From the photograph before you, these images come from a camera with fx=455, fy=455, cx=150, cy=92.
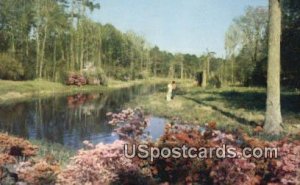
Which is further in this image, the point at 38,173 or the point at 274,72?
the point at 274,72

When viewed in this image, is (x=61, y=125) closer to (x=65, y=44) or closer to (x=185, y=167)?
(x=185, y=167)

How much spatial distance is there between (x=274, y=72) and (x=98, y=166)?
15145mm

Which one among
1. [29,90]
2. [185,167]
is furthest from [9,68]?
[185,167]

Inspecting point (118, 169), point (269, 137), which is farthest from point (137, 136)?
point (269, 137)

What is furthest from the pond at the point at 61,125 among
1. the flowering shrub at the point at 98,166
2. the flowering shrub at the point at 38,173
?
the flowering shrub at the point at 98,166

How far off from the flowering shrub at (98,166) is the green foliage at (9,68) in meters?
55.5

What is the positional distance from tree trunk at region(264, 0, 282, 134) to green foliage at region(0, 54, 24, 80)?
157ft

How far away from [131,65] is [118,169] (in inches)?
4537

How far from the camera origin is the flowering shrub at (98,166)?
980 centimetres

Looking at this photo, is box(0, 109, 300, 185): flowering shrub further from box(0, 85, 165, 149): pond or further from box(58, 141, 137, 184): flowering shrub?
box(0, 85, 165, 149): pond

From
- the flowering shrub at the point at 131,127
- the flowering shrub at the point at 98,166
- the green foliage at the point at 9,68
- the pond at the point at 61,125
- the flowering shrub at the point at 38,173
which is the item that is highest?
the green foliage at the point at 9,68

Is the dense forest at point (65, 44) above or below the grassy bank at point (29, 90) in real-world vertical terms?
above

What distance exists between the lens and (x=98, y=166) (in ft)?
32.1

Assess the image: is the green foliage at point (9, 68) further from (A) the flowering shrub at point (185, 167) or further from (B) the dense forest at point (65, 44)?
(A) the flowering shrub at point (185, 167)
